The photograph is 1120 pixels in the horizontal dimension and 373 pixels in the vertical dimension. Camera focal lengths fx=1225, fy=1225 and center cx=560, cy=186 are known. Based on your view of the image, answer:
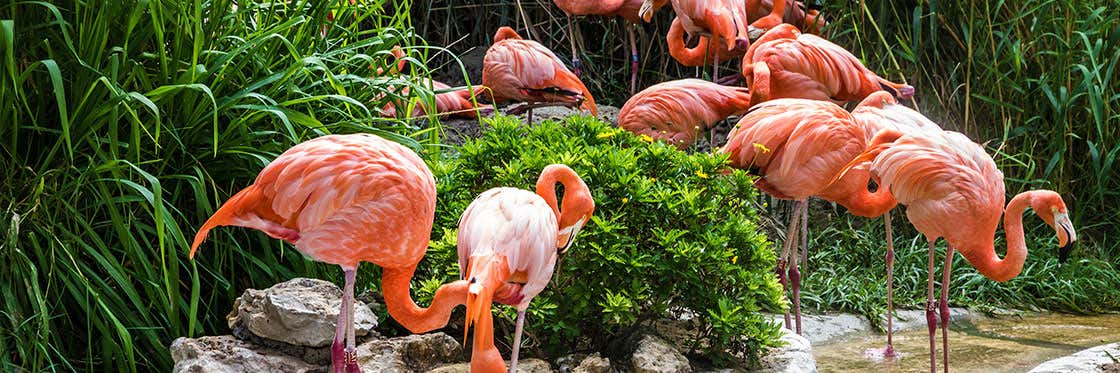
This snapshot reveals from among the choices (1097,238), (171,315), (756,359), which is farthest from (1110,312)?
(171,315)

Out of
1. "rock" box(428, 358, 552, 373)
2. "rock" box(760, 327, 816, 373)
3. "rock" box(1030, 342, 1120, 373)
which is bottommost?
"rock" box(428, 358, 552, 373)

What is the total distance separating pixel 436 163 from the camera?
4.25 meters

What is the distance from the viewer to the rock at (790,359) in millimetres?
3838

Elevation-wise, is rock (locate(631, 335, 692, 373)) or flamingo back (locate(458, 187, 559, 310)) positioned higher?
flamingo back (locate(458, 187, 559, 310))

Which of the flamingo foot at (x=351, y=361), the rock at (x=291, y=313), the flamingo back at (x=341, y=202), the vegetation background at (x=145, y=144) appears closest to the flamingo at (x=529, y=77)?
the vegetation background at (x=145, y=144)

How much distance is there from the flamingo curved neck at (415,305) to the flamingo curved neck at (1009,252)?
2182mm

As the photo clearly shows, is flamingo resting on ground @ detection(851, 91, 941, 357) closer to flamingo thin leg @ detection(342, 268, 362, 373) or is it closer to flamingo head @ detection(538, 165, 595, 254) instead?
flamingo head @ detection(538, 165, 595, 254)

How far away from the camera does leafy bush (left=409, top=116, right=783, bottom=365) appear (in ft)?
12.3

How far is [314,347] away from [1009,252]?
2583 mm

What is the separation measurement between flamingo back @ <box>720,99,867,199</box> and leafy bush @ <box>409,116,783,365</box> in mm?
483

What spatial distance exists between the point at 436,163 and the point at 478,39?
4453 millimetres

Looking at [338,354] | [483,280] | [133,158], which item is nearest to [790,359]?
[483,280]

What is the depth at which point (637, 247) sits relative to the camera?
12.8ft

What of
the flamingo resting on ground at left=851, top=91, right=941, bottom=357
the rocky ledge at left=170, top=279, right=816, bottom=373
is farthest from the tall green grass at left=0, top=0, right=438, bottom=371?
the flamingo resting on ground at left=851, top=91, right=941, bottom=357
